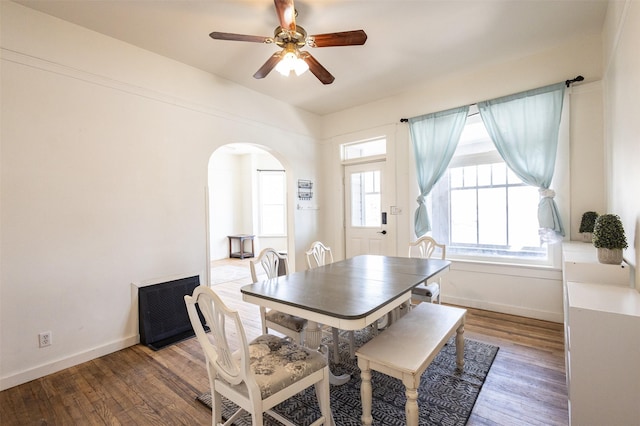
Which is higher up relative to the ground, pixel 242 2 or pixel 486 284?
pixel 242 2

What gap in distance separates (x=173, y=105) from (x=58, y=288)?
2062 mm

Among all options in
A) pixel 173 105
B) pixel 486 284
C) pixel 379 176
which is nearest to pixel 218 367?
pixel 173 105

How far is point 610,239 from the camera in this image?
5.64 ft

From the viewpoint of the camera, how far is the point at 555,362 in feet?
7.50

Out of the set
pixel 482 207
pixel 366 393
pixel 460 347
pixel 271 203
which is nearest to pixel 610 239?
pixel 460 347

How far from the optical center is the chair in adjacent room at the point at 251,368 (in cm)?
127

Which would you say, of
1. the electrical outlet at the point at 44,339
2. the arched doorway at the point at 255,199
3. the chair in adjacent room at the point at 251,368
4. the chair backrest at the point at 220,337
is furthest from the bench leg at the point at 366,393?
the arched doorway at the point at 255,199

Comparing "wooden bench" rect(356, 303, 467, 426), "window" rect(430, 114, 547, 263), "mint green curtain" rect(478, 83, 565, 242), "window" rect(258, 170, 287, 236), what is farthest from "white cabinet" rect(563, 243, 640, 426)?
"window" rect(258, 170, 287, 236)

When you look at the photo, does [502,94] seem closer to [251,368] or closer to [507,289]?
[507,289]

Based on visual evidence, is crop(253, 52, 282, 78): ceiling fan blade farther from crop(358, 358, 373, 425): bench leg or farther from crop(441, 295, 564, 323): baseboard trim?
crop(441, 295, 564, 323): baseboard trim

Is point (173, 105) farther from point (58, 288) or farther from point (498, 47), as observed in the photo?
point (498, 47)

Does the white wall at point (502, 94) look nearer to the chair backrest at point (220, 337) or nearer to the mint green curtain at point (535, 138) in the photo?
the mint green curtain at point (535, 138)

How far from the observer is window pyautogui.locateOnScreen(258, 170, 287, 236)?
7.79 metres

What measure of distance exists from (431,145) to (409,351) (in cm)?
299
